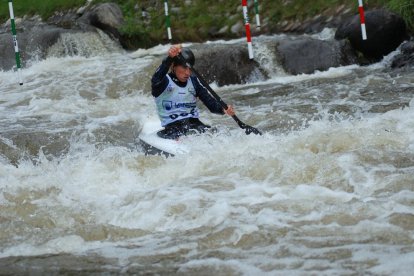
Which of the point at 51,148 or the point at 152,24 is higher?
the point at 152,24

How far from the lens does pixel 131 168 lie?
5555 mm

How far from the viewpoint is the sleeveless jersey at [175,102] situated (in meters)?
5.97

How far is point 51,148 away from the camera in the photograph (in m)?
6.94

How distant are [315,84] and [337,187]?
16.6 feet

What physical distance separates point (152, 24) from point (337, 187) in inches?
431

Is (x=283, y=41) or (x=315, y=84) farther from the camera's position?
(x=283, y=41)

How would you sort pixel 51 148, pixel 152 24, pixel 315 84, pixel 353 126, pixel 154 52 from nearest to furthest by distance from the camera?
pixel 353 126
pixel 51 148
pixel 315 84
pixel 154 52
pixel 152 24

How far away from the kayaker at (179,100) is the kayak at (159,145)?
4.1 inches

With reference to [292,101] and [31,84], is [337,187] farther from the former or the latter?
[31,84]

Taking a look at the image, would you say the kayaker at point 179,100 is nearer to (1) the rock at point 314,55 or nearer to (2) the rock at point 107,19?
(1) the rock at point 314,55

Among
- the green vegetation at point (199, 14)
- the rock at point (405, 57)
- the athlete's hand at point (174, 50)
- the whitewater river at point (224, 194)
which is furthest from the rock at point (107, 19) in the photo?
the athlete's hand at point (174, 50)

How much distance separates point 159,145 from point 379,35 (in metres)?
5.85

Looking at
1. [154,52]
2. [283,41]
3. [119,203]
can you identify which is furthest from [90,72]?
[119,203]

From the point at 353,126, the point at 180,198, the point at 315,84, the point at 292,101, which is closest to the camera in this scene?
the point at 180,198
